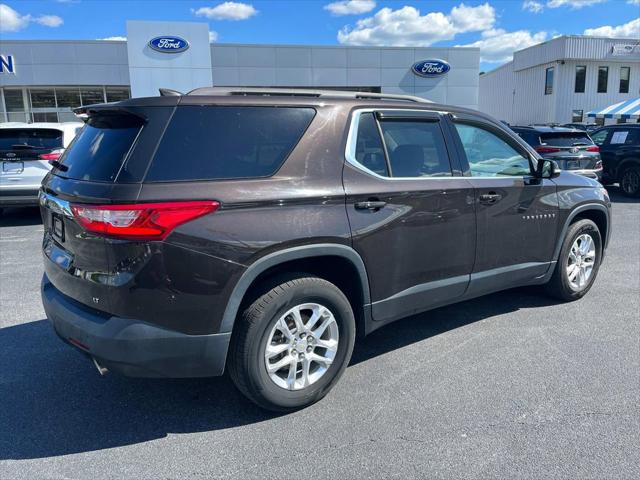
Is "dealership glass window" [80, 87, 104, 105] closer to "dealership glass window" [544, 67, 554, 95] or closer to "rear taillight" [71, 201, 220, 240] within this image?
"rear taillight" [71, 201, 220, 240]

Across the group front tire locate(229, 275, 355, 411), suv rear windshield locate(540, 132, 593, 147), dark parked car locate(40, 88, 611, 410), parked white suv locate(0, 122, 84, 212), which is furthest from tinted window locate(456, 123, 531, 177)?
suv rear windshield locate(540, 132, 593, 147)

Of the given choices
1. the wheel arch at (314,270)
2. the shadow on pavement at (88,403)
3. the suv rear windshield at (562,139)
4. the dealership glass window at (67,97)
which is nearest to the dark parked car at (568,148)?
the suv rear windshield at (562,139)

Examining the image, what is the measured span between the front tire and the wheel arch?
9 cm

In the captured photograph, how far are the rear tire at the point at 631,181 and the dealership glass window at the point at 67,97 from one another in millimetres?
23367

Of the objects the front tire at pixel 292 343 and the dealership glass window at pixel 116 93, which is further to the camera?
the dealership glass window at pixel 116 93

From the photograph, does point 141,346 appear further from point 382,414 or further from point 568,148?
point 568,148

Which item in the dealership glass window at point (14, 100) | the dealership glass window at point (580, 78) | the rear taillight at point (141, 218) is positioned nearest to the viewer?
the rear taillight at point (141, 218)

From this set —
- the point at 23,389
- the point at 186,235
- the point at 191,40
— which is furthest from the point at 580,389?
the point at 191,40

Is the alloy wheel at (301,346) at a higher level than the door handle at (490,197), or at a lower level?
lower

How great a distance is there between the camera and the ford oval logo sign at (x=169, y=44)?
74.3 feet

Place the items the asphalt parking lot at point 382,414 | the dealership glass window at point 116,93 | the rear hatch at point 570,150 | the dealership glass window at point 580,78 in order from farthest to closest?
the dealership glass window at point 580,78 → the dealership glass window at point 116,93 → the rear hatch at point 570,150 → the asphalt parking lot at point 382,414

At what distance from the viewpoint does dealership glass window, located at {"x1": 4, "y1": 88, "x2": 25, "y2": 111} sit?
24.7m

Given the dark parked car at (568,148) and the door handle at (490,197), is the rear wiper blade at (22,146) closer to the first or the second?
the door handle at (490,197)

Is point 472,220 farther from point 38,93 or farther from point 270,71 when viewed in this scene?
point 38,93
